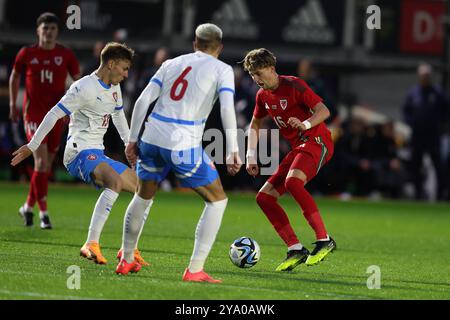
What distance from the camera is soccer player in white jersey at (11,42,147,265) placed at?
31.6 feet

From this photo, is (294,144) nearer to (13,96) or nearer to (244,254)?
(244,254)

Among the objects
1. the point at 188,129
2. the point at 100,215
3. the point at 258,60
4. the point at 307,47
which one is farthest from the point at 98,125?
the point at 307,47

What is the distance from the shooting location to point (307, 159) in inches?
395

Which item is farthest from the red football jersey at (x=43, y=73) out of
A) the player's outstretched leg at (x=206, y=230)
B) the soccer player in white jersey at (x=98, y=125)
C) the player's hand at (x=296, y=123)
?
the player's outstretched leg at (x=206, y=230)

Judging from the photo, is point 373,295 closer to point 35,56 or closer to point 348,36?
point 35,56

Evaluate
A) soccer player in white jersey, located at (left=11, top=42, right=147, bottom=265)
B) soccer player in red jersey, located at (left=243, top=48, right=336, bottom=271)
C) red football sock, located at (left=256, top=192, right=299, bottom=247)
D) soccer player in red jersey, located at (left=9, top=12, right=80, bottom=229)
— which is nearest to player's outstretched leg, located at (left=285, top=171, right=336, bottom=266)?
soccer player in red jersey, located at (left=243, top=48, right=336, bottom=271)

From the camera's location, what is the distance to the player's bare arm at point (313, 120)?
958cm

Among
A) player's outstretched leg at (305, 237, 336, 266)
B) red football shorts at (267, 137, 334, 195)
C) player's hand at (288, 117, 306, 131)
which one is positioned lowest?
player's outstretched leg at (305, 237, 336, 266)

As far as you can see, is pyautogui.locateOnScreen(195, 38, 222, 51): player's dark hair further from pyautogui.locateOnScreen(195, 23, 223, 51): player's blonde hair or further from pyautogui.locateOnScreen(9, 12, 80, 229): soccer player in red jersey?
pyautogui.locateOnScreen(9, 12, 80, 229): soccer player in red jersey

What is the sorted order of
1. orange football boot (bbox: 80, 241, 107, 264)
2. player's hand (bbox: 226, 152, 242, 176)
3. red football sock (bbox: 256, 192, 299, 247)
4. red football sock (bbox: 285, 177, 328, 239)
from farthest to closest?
red football sock (bbox: 256, 192, 299, 247) → red football sock (bbox: 285, 177, 328, 239) → orange football boot (bbox: 80, 241, 107, 264) → player's hand (bbox: 226, 152, 242, 176)

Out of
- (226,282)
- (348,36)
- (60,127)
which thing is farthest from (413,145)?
(226,282)

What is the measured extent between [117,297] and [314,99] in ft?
11.2

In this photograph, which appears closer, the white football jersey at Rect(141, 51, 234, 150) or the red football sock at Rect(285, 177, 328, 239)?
the white football jersey at Rect(141, 51, 234, 150)

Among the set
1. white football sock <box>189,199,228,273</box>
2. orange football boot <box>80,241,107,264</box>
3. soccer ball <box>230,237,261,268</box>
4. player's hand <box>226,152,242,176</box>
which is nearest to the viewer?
player's hand <box>226,152,242,176</box>
